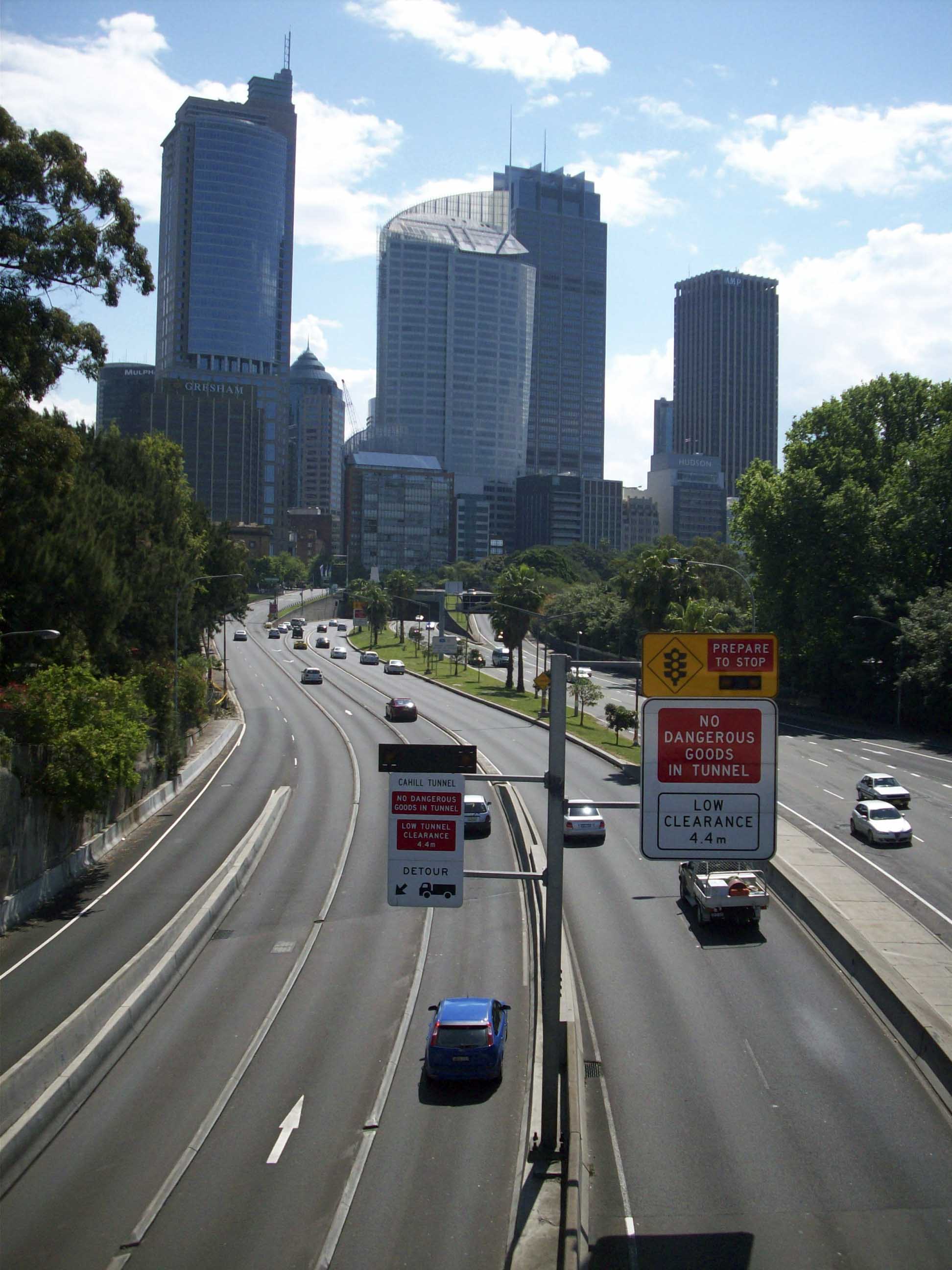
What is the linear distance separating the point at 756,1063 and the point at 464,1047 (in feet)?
20.7

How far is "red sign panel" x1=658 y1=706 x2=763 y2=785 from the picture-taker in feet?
51.5

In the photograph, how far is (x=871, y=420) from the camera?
93.8 meters

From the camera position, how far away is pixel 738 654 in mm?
15617

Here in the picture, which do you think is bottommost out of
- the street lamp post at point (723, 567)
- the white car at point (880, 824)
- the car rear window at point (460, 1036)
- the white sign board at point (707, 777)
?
the car rear window at point (460, 1036)

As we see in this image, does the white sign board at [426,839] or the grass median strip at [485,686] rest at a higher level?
the white sign board at [426,839]

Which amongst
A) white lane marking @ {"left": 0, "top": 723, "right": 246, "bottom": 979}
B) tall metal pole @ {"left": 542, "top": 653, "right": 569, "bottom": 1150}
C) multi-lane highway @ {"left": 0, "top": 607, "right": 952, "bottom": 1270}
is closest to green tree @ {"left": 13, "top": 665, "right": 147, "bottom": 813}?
white lane marking @ {"left": 0, "top": 723, "right": 246, "bottom": 979}

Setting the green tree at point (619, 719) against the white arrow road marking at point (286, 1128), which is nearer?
the white arrow road marking at point (286, 1128)

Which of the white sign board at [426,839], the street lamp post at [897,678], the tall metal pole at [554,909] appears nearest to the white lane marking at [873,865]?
the tall metal pole at [554,909]

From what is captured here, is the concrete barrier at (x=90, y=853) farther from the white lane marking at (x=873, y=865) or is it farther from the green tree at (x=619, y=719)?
the green tree at (x=619, y=719)

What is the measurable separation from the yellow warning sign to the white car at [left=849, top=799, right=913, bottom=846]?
1202 inches

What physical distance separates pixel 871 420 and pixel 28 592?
239ft

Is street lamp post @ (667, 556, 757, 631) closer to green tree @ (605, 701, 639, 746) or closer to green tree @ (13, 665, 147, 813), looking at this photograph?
green tree @ (605, 701, 639, 746)

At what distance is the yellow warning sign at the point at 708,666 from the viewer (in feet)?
51.0

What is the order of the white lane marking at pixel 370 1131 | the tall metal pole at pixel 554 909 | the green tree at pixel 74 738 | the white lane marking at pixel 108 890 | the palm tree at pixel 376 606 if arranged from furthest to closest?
the palm tree at pixel 376 606 → the green tree at pixel 74 738 → the white lane marking at pixel 108 890 → the tall metal pole at pixel 554 909 → the white lane marking at pixel 370 1131
